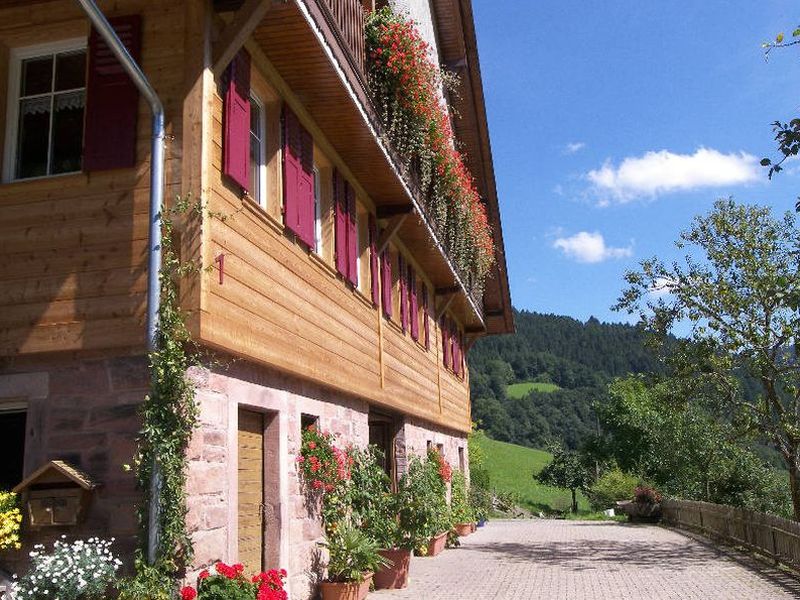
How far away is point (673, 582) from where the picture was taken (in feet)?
33.6

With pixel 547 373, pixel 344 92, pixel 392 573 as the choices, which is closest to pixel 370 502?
pixel 392 573

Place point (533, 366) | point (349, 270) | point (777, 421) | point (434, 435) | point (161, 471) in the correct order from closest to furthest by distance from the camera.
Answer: point (161, 471) < point (349, 270) < point (777, 421) < point (434, 435) < point (533, 366)

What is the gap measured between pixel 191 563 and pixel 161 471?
2.27 ft

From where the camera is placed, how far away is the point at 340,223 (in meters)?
9.62

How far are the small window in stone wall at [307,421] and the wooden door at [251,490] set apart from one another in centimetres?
98

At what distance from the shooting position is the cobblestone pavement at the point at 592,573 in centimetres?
935

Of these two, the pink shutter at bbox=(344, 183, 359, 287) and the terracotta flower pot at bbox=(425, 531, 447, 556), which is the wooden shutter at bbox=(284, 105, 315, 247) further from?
the terracotta flower pot at bbox=(425, 531, 447, 556)

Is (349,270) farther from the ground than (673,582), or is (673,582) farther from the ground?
(349,270)

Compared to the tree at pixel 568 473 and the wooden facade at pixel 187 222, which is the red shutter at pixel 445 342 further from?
the tree at pixel 568 473

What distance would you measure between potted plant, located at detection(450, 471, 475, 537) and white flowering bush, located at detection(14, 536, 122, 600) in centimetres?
1141

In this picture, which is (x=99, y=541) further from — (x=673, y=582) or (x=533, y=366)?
(x=533, y=366)

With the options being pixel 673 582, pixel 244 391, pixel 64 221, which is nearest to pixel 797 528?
pixel 673 582

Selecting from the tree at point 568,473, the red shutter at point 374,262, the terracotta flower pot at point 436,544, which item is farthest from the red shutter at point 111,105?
the tree at point 568,473

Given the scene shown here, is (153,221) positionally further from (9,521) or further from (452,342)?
(452,342)
